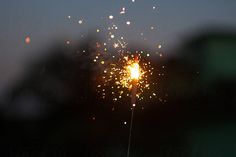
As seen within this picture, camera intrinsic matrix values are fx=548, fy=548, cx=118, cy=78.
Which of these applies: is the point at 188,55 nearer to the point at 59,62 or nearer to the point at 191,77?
the point at 191,77

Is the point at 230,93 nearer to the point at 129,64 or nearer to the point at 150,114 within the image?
the point at 150,114

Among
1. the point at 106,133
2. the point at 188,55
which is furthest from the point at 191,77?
the point at 106,133

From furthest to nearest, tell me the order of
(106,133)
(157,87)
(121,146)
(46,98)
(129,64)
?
(46,98) → (157,87) → (106,133) → (121,146) → (129,64)

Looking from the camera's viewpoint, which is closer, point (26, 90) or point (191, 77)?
point (191, 77)

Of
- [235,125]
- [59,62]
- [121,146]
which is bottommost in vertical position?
[121,146]

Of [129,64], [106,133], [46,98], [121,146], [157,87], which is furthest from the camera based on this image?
[46,98]

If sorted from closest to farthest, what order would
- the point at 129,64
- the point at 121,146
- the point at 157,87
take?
the point at 129,64 < the point at 121,146 < the point at 157,87

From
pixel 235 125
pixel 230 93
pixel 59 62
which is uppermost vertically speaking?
pixel 59 62

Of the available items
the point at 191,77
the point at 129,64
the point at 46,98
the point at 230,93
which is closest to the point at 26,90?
the point at 46,98

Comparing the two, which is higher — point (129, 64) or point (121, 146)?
point (129, 64)
